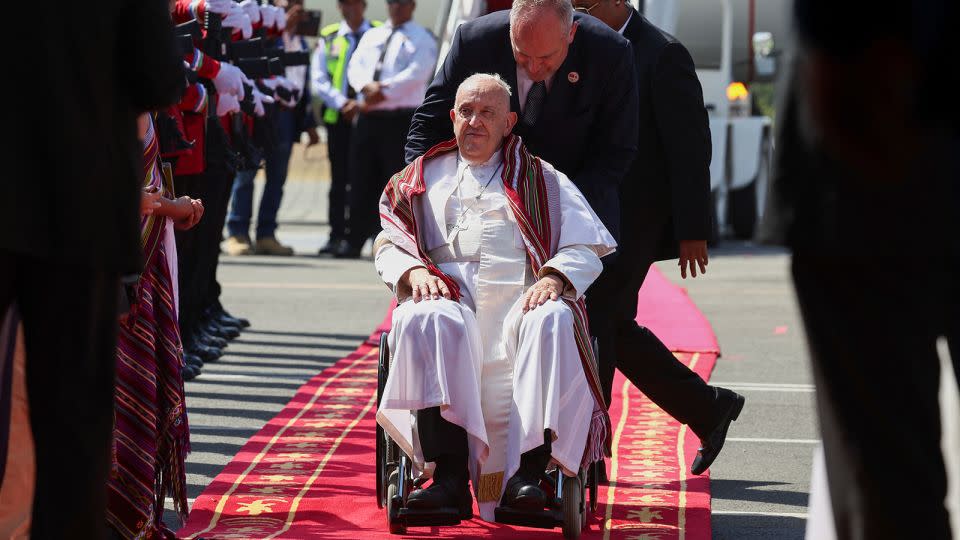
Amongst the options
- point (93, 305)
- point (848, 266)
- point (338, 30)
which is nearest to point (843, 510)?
point (848, 266)

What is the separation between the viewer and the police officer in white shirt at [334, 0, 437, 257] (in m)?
14.1

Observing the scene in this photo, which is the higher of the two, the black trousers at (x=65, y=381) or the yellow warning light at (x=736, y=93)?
the black trousers at (x=65, y=381)

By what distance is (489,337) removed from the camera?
5.29 m

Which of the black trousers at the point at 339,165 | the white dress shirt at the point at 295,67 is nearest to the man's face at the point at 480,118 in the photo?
the white dress shirt at the point at 295,67

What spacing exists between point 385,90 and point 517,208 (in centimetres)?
875

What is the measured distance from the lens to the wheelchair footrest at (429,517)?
16.5 feet

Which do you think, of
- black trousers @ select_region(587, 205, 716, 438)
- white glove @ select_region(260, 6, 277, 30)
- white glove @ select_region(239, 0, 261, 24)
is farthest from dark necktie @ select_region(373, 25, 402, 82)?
black trousers @ select_region(587, 205, 716, 438)

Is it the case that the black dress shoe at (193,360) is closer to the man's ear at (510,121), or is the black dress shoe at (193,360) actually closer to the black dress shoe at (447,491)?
the man's ear at (510,121)

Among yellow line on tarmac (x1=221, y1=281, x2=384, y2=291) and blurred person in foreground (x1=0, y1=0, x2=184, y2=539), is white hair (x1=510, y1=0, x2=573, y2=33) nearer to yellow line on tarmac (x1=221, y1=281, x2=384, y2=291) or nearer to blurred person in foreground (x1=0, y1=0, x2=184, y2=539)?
blurred person in foreground (x1=0, y1=0, x2=184, y2=539)

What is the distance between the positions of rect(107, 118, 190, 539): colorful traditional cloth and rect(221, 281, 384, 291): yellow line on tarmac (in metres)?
7.60

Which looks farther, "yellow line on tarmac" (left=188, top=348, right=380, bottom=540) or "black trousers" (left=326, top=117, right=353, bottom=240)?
"black trousers" (left=326, top=117, right=353, bottom=240)

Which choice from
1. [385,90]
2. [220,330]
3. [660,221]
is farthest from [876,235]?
[385,90]

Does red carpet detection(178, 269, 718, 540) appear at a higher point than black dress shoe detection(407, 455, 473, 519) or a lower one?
lower

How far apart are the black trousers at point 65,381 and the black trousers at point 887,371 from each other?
129 centimetres
